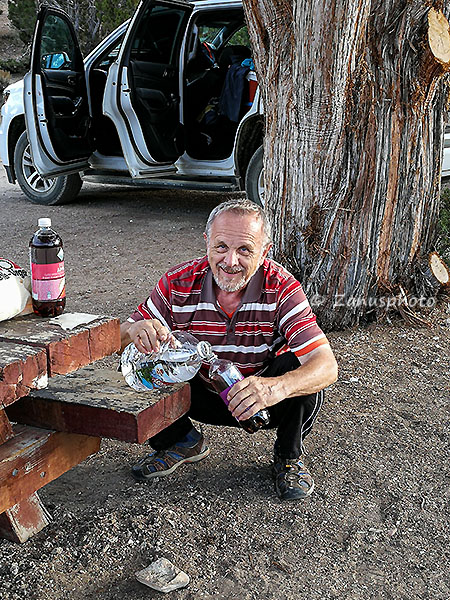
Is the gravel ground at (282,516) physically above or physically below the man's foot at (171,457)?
below

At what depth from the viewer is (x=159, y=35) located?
25.3 feet

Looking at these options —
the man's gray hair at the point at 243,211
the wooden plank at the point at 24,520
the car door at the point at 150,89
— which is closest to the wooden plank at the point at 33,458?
the wooden plank at the point at 24,520

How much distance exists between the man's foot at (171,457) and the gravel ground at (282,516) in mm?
45

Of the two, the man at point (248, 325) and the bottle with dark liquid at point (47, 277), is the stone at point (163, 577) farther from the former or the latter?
the bottle with dark liquid at point (47, 277)

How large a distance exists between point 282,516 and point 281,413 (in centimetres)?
41

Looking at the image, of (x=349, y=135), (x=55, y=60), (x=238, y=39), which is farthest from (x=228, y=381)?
(x=238, y=39)

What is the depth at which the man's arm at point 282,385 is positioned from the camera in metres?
2.49

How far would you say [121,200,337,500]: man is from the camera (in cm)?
276

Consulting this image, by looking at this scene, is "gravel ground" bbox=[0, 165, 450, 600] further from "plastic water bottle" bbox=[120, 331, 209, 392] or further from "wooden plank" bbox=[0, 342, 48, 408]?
"wooden plank" bbox=[0, 342, 48, 408]

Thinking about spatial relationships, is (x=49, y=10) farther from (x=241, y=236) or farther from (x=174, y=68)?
(x=241, y=236)

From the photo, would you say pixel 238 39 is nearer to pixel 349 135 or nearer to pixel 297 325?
pixel 349 135

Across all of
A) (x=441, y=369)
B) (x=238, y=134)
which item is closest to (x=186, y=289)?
(x=441, y=369)

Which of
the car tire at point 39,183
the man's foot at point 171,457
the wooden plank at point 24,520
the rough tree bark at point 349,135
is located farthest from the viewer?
the car tire at point 39,183

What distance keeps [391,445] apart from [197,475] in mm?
968
